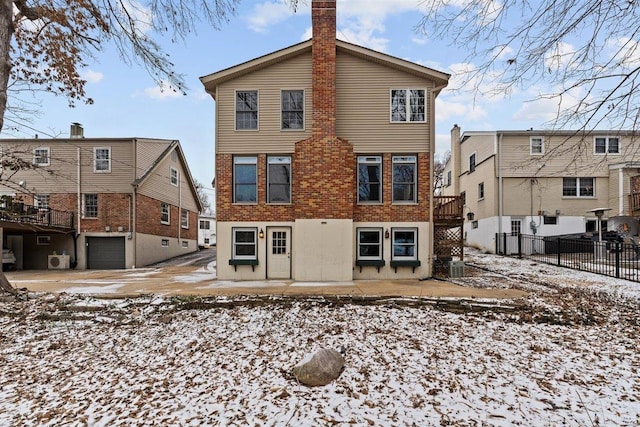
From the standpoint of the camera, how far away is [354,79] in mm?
11586

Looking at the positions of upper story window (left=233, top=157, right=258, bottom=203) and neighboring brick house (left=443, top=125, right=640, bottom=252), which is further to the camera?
neighboring brick house (left=443, top=125, right=640, bottom=252)

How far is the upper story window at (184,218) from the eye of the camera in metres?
23.3

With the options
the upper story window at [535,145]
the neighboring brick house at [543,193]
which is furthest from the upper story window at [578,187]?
the upper story window at [535,145]

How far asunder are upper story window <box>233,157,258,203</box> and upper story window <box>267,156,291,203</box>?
0.49 m

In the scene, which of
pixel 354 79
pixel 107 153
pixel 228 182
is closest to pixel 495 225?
pixel 354 79

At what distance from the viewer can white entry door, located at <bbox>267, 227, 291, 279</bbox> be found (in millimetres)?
11539

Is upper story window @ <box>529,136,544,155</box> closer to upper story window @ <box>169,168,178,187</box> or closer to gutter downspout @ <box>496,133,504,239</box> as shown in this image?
gutter downspout @ <box>496,133,504,239</box>

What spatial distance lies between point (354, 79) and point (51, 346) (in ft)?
35.5

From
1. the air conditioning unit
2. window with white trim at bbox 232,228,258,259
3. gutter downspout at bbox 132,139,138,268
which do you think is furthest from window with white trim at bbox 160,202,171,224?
window with white trim at bbox 232,228,258,259

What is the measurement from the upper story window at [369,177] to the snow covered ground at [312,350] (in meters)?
4.72

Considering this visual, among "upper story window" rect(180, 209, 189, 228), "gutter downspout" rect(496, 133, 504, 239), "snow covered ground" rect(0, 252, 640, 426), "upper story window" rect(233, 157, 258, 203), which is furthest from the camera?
"upper story window" rect(180, 209, 189, 228)

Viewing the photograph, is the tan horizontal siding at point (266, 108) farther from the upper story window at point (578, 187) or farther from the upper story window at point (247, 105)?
the upper story window at point (578, 187)

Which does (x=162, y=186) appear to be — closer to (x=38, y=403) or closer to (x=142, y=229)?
(x=142, y=229)

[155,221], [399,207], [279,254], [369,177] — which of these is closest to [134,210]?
[155,221]
